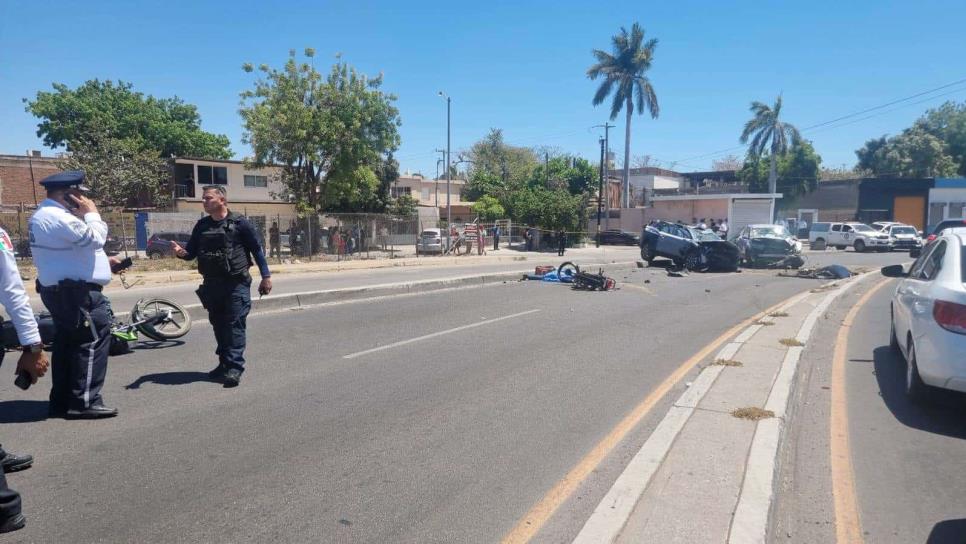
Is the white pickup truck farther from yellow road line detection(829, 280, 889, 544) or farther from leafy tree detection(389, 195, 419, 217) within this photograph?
yellow road line detection(829, 280, 889, 544)

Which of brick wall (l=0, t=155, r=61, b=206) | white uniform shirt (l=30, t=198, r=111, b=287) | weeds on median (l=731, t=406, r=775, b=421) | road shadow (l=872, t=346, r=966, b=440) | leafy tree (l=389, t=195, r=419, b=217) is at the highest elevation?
brick wall (l=0, t=155, r=61, b=206)

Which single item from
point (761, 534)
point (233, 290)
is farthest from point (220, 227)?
point (761, 534)

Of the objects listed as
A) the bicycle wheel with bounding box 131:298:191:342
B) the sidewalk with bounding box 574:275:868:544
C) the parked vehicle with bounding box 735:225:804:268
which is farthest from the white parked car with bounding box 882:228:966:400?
the parked vehicle with bounding box 735:225:804:268

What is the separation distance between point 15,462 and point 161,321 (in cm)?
424

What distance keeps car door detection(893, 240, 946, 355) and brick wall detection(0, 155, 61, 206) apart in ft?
166

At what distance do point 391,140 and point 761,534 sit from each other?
109 feet

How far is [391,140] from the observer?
116 ft

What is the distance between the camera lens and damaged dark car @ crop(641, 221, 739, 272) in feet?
74.3

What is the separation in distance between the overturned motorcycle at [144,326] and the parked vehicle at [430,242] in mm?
25868

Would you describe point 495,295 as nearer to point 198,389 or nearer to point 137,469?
point 198,389

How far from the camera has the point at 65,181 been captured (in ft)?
16.2

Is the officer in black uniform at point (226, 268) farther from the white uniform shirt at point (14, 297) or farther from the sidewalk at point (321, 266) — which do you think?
the sidewalk at point (321, 266)

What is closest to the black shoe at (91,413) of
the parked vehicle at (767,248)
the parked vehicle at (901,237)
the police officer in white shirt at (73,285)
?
the police officer in white shirt at (73,285)

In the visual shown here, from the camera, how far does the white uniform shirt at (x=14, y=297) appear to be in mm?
3947
